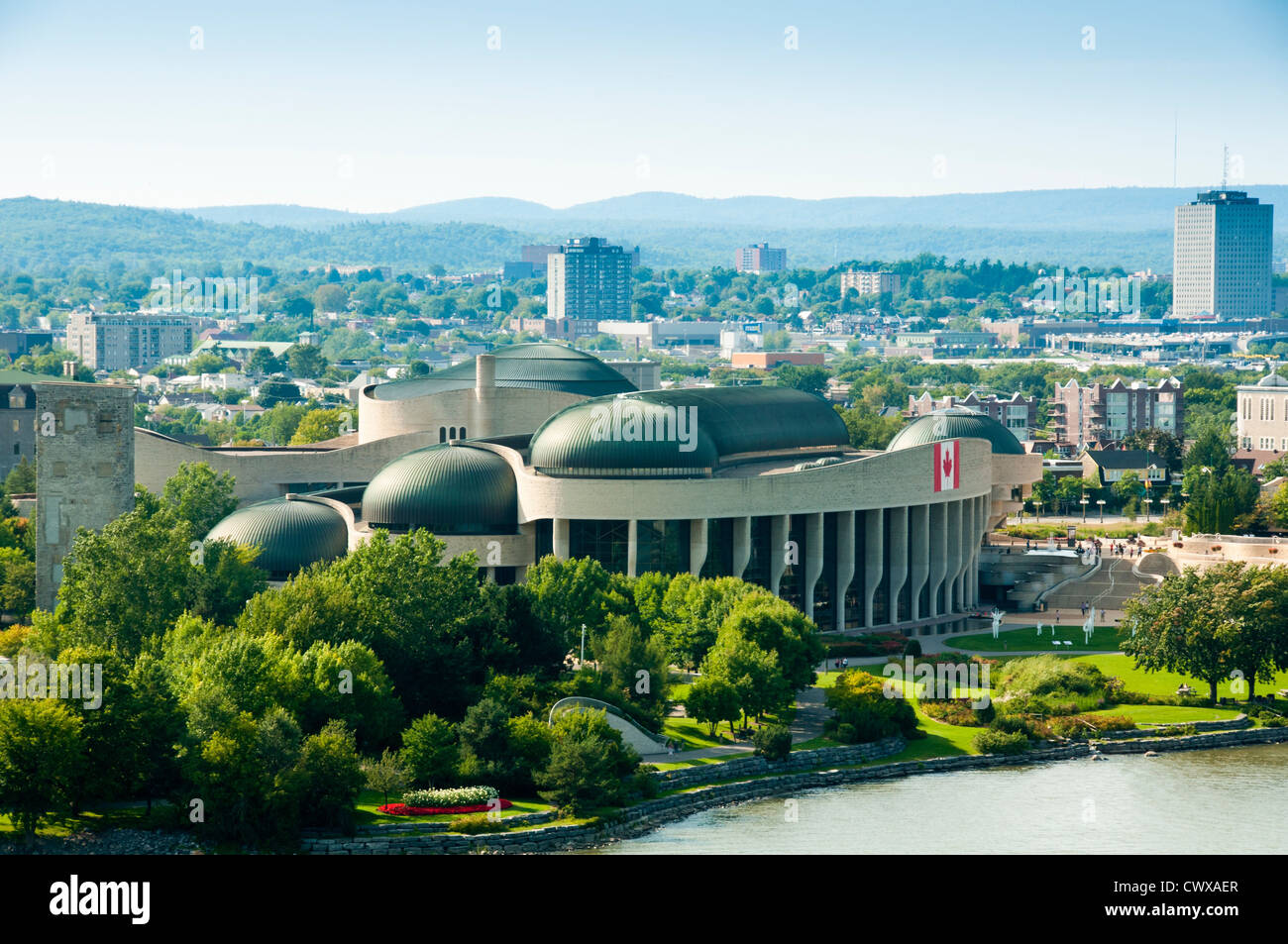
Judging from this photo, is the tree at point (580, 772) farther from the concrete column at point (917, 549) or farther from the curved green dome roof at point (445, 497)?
the concrete column at point (917, 549)

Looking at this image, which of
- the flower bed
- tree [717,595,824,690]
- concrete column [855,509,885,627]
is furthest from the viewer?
concrete column [855,509,885,627]

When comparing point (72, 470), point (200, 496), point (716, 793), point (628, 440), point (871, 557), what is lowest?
point (716, 793)

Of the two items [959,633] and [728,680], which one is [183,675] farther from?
[959,633]

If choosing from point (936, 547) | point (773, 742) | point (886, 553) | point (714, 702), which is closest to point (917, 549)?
point (886, 553)

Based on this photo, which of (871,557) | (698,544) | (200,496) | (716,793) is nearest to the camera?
(716,793)

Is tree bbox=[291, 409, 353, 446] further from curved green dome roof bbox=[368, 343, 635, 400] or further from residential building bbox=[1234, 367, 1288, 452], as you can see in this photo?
residential building bbox=[1234, 367, 1288, 452]

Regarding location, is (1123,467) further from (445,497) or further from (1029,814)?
(1029,814)

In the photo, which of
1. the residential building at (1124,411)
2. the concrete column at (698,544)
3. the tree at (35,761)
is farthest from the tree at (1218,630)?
the residential building at (1124,411)

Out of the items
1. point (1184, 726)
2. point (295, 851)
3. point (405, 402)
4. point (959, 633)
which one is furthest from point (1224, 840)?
point (405, 402)

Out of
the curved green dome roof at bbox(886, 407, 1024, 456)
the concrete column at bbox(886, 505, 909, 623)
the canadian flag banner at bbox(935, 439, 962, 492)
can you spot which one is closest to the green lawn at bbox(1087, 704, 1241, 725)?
the concrete column at bbox(886, 505, 909, 623)
